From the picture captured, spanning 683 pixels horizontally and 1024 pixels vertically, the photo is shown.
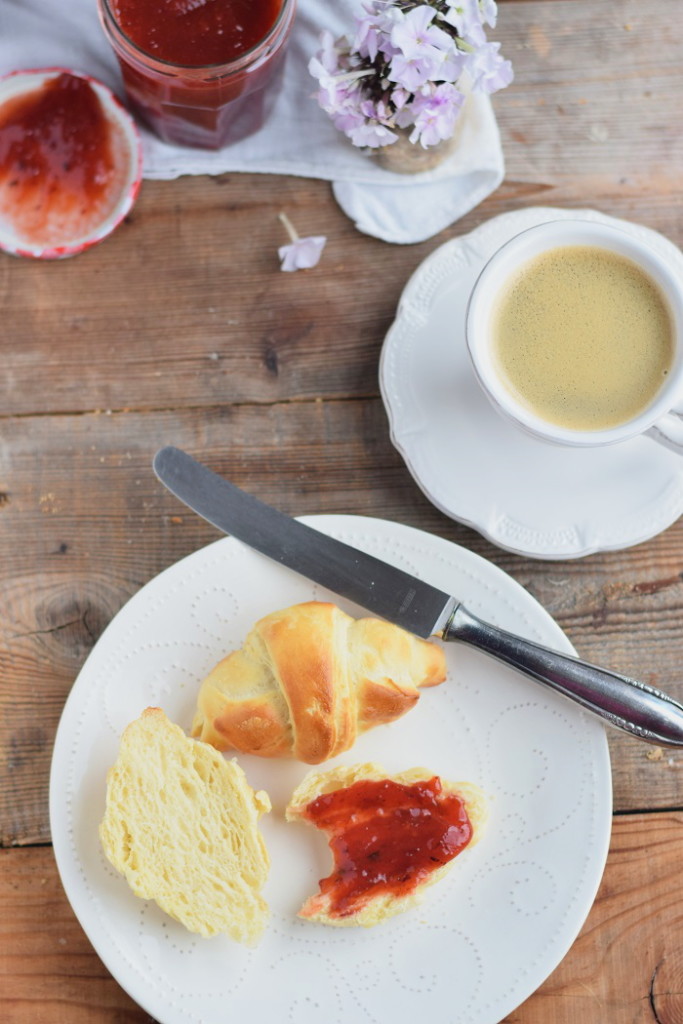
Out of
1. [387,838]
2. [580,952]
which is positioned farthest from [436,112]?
[580,952]

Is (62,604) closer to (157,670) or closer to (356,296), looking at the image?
(157,670)

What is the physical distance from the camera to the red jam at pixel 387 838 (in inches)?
56.5

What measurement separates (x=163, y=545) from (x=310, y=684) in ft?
1.33

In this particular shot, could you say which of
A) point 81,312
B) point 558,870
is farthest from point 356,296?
point 558,870

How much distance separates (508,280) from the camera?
1472 mm

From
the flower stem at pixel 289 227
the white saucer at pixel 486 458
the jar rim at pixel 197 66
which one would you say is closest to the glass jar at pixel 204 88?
the jar rim at pixel 197 66

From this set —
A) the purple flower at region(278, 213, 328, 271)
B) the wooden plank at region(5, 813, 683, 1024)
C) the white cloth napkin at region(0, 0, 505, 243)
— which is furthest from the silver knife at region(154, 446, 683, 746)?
the white cloth napkin at region(0, 0, 505, 243)

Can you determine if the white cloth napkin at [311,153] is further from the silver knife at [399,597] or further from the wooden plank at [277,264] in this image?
the silver knife at [399,597]

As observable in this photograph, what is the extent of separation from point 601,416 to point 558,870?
67 centimetres

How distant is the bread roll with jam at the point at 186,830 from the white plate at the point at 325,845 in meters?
0.06

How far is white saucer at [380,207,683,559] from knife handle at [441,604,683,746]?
0.15 m

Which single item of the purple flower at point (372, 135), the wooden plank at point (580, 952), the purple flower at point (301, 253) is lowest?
the wooden plank at point (580, 952)

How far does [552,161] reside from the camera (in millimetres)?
1764

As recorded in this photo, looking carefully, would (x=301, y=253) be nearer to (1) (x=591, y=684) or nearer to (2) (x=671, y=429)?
(2) (x=671, y=429)
